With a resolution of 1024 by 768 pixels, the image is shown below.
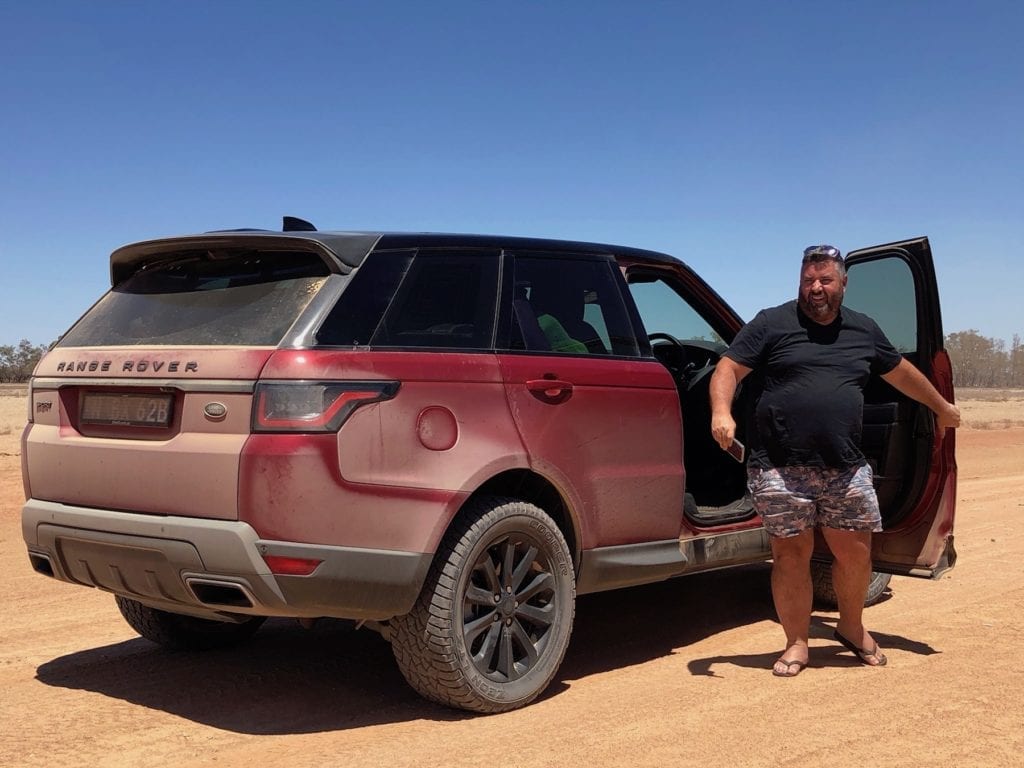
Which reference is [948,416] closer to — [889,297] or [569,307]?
[889,297]

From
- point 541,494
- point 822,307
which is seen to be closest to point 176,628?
point 541,494

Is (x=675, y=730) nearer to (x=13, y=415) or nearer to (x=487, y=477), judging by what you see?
(x=487, y=477)

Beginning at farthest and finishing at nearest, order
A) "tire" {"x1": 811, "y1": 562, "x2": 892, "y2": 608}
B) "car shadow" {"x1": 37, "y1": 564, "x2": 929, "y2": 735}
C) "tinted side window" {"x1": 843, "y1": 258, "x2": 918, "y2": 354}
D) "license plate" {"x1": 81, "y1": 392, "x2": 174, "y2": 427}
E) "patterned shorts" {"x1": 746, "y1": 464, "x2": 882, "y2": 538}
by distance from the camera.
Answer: "tire" {"x1": 811, "y1": 562, "x2": 892, "y2": 608}
"tinted side window" {"x1": 843, "y1": 258, "x2": 918, "y2": 354}
"patterned shorts" {"x1": 746, "y1": 464, "x2": 882, "y2": 538}
"car shadow" {"x1": 37, "y1": 564, "x2": 929, "y2": 735}
"license plate" {"x1": 81, "y1": 392, "x2": 174, "y2": 427}

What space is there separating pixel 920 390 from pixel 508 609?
2.36 metres

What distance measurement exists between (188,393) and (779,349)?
2.65m

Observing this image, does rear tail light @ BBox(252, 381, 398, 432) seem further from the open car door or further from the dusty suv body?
the open car door

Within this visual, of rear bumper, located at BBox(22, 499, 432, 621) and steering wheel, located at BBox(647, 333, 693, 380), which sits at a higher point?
steering wheel, located at BBox(647, 333, 693, 380)

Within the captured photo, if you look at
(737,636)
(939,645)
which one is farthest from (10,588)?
(939,645)

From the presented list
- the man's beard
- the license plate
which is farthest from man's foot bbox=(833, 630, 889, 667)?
the license plate

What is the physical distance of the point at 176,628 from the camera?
16.9ft

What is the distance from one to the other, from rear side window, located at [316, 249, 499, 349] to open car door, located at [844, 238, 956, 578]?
7.96 feet

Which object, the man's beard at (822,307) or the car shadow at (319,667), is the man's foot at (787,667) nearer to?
the car shadow at (319,667)

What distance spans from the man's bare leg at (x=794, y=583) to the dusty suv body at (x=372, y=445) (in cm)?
45

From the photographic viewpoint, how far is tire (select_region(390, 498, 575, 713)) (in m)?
3.95
